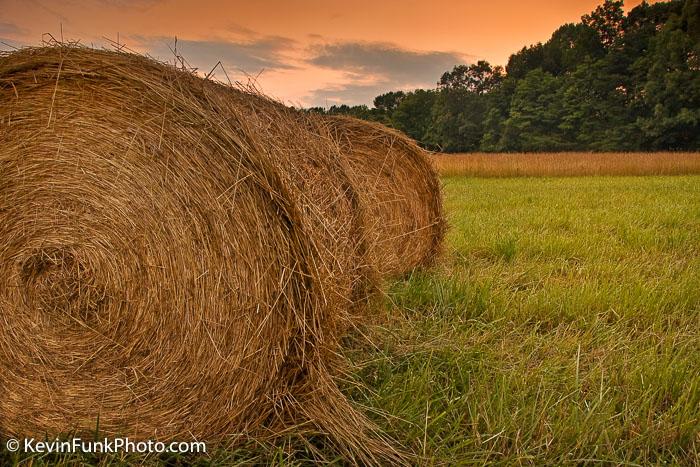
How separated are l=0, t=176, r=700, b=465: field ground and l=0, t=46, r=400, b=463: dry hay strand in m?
0.29

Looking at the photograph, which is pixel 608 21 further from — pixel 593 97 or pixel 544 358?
pixel 544 358

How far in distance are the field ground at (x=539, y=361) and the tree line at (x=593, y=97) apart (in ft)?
115

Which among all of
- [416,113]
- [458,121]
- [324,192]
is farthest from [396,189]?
[416,113]

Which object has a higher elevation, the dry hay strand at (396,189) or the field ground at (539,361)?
the dry hay strand at (396,189)

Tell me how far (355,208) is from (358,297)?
62 cm

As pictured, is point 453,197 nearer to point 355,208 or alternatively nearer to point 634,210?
point 634,210

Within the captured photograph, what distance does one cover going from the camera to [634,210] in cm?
952

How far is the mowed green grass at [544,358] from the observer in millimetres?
2373

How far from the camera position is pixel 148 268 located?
2.39 metres

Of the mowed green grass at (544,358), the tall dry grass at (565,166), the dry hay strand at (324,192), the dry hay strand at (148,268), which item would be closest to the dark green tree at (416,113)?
the tall dry grass at (565,166)

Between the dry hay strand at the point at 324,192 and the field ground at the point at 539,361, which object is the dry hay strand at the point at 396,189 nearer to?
the field ground at the point at 539,361

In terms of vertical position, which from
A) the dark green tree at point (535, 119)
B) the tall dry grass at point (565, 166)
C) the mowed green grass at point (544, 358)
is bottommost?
the mowed green grass at point (544, 358)

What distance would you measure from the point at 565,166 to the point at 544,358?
22.4m

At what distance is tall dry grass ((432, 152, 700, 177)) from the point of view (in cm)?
2248
